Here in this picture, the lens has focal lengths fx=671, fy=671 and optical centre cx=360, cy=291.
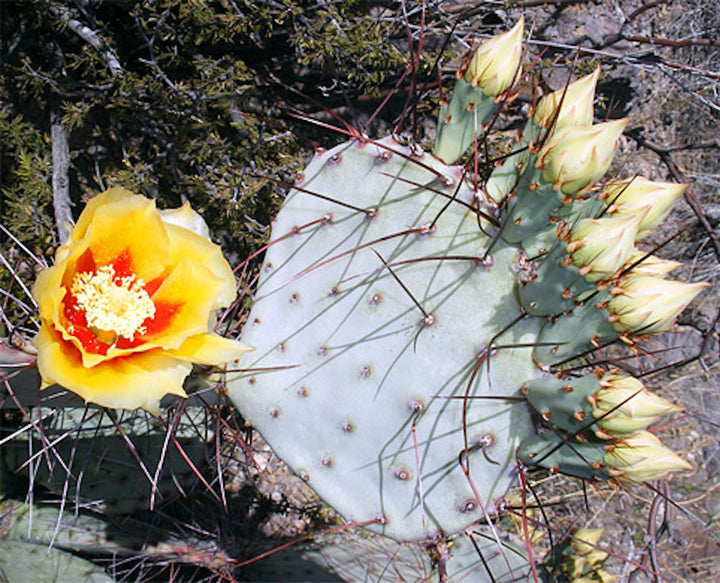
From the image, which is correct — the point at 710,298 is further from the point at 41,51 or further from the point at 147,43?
the point at 41,51

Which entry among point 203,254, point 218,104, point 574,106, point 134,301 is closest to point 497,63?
point 574,106

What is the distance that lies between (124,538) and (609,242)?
1.40 meters

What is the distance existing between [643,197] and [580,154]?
19 cm

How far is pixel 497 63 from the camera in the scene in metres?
1.02

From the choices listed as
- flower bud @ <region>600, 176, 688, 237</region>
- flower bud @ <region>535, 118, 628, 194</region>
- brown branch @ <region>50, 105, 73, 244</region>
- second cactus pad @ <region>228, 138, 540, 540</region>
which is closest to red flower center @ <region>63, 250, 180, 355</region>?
second cactus pad @ <region>228, 138, 540, 540</region>

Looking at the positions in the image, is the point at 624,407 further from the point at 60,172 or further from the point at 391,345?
the point at 60,172

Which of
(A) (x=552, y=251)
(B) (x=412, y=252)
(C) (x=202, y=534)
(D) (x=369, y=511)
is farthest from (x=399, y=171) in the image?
(C) (x=202, y=534)

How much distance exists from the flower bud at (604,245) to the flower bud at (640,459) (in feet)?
0.78

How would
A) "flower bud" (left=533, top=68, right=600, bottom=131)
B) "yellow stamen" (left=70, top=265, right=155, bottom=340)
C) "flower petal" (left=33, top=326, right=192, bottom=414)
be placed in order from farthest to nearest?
1. "flower bud" (left=533, top=68, right=600, bottom=131)
2. "yellow stamen" (left=70, top=265, right=155, bottom=340)
3. "flower petal" (left=33, top=326, right=192, bottom=414)

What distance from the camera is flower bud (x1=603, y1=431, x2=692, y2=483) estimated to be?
92 centimetres

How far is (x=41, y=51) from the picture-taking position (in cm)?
192

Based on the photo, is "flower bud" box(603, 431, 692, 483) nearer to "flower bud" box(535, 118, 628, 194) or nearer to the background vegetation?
"flower bud" box(535, 118, 628, 194)

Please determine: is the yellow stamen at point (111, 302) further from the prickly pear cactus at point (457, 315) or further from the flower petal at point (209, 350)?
the prickly pear cactus at point (457, 315)

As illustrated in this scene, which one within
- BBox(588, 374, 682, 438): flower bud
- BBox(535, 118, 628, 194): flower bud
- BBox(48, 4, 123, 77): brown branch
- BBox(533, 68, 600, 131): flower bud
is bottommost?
BBox(588, 374, 682, 438): flower bud
